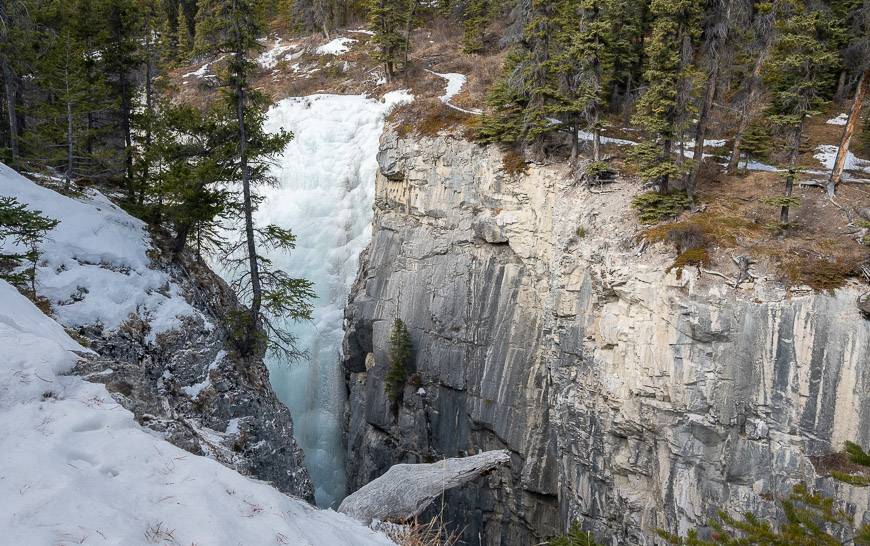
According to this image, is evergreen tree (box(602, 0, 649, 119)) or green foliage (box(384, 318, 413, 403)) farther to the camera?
green foliage (box(384, 318, 413, 403))

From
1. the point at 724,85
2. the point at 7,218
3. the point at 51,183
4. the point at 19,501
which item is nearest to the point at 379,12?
the point at 724,85

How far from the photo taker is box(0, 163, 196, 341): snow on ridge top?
9.65m

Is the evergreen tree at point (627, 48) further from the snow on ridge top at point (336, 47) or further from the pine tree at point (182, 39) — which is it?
the pine tree at point (182, 39)

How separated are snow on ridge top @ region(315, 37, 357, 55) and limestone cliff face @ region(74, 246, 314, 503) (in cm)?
3094

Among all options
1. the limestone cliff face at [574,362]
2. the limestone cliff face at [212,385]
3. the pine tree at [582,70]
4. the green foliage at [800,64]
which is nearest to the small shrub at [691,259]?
the limestone cliff face at [574,362]

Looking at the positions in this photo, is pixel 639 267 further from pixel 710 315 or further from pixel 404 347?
pixel 404 347

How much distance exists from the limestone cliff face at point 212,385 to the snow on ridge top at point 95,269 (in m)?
0.31

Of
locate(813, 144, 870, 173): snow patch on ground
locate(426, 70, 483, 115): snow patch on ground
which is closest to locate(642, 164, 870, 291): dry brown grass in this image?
locate(813, 144, 870, 173): snow patch on ground

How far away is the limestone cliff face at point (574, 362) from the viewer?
1157cm

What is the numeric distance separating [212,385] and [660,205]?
12648 mm

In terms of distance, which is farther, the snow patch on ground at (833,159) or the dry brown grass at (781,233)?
the snow patch on ground at (833,159)

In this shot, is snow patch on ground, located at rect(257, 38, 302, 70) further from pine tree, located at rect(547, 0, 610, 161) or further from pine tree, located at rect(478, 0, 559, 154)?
pine tree, located at rect(547, 0, 610, 161)

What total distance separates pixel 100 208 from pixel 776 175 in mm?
19258

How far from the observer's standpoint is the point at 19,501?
328cm
